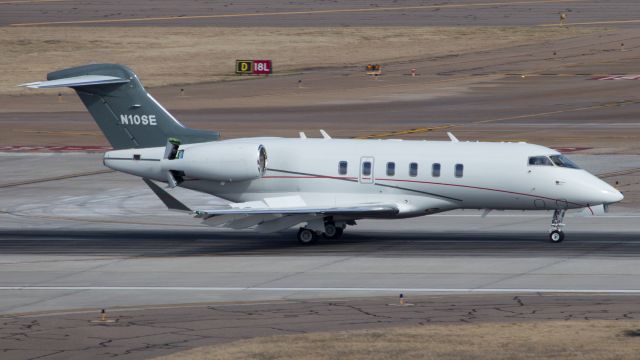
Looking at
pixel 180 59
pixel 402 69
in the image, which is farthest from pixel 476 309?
pixel 180 59

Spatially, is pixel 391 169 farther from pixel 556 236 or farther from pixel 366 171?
pixel 556 236

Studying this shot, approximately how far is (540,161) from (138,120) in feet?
43.2

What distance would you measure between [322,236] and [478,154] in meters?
5.77

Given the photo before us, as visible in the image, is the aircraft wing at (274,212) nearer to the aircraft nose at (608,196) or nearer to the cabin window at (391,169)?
the cabin window at (391,169)

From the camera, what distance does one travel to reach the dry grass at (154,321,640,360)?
2580cm

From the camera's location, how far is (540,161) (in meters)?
41.2

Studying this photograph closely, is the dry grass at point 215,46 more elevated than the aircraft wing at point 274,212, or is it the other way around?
the dry grass at point 215,46

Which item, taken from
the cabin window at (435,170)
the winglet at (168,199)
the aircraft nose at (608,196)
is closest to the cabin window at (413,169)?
the cabin window at (435,170)

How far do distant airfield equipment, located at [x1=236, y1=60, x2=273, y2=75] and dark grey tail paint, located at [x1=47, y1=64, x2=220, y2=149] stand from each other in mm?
56807

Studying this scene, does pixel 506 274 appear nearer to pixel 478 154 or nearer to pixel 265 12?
pixel 478 154

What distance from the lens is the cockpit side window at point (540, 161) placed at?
41.2m

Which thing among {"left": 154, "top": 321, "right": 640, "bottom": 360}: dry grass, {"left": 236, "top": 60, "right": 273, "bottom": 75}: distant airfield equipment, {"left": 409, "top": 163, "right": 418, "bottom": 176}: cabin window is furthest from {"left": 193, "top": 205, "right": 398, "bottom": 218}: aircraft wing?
{"left": 236, "top": 60, "right": 273, "bottom": 75}: distant airfield equipment

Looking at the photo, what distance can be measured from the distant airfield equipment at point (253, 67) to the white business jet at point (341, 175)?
57170mm

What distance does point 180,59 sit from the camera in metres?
107
